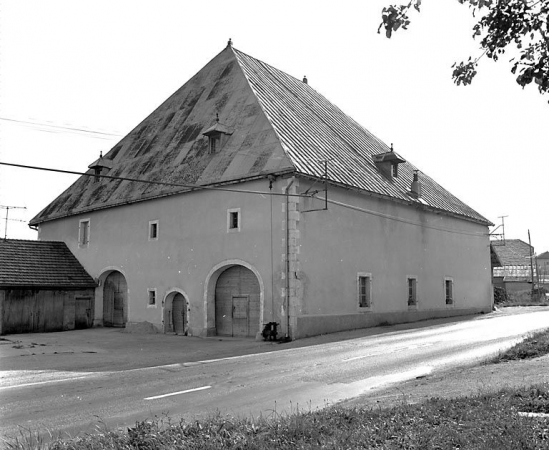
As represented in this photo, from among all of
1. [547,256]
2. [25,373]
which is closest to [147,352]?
[25,373]

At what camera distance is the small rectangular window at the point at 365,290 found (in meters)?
23.8

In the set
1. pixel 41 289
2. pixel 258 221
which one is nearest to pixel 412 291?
pixel 258 221

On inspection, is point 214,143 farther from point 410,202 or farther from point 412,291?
point 412,291

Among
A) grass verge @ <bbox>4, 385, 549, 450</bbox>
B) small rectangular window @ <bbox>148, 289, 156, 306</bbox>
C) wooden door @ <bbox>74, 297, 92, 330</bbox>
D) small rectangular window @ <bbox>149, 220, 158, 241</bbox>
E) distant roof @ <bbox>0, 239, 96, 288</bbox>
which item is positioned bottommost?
grass verge @ <bbox>4, 385, 549, 450</bbox>

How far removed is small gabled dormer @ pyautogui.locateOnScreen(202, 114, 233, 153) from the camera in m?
24.3

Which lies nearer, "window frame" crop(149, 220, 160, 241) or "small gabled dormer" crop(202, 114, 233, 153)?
"small gabled dormer" crop(202, 114, 233, 153)

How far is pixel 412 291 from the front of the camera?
89.8 ft

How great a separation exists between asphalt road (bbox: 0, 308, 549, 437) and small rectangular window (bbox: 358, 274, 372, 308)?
559 centimetres

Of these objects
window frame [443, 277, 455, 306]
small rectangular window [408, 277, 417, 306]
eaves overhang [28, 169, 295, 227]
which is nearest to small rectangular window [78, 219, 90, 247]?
eaves overhang [28, 169, 295, 227]

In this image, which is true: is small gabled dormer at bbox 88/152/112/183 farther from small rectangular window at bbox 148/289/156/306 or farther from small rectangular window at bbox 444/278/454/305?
small rectangular window at bbox 444/278/454/305

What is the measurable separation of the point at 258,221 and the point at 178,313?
5.89 metres

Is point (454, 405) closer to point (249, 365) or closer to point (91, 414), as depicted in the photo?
point (91, 414)

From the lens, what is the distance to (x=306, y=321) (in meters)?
20.7

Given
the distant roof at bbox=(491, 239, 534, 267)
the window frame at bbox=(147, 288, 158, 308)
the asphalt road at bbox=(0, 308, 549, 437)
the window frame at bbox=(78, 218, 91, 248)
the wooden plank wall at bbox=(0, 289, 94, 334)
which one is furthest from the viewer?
the distant roof at bbox=(491, 239, 534, 267)
